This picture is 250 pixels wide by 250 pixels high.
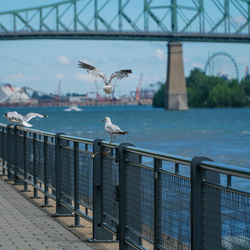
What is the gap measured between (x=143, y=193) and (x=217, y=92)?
135m

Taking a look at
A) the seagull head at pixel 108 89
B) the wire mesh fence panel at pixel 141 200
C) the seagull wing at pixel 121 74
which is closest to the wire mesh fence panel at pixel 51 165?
the seagull wing at pixel 121 74

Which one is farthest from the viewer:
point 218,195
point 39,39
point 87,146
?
point 39,39

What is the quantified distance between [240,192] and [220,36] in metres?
87.5

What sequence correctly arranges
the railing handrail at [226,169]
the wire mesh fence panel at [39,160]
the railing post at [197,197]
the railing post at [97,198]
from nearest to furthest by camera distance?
the railing handrail at [226,169]
the railing post at [197,197]
the railing post at [97,198]
the wire mesh fence panel at [39,160]

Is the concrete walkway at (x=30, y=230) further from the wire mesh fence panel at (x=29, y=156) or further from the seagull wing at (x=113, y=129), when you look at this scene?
the seagull wing at (x=113, y=129)

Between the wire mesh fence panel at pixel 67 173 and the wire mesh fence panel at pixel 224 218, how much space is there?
3782mm

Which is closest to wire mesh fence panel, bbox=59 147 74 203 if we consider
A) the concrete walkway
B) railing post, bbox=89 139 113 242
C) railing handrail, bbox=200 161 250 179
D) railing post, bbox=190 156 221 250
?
the concrete walkway

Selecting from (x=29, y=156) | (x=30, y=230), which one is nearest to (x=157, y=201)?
(x=30, y=230)

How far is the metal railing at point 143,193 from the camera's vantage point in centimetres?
420

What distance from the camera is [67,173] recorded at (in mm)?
8305

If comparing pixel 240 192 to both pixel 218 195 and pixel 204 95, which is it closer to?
pixel 218 195

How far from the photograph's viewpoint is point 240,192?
396 centimetres

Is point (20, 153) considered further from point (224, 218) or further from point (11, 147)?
point (224, 218)

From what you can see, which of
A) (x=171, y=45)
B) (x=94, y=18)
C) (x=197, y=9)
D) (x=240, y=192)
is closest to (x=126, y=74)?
(x=240, y=192)
